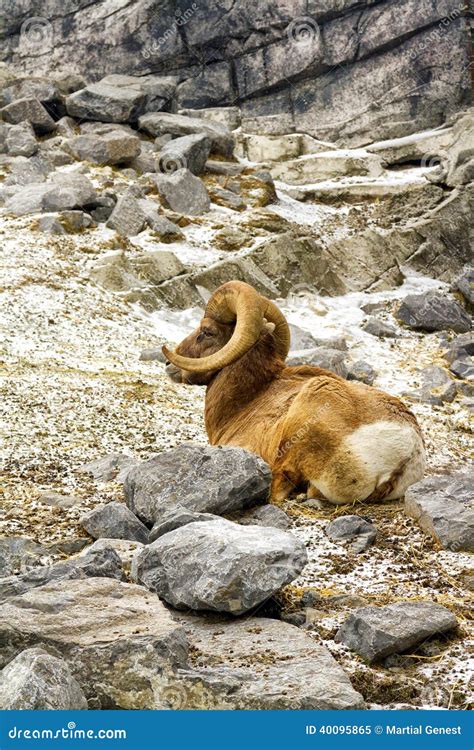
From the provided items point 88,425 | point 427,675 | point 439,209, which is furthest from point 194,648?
point 439,209

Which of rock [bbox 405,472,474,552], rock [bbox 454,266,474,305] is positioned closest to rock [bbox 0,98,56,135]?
rock [bbox 454,266,474,305]

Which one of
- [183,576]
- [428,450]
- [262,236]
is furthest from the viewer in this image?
[262,236]

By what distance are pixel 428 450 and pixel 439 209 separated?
17.3 m

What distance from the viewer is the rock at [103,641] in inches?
165

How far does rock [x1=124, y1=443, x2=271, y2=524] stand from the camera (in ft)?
24.2

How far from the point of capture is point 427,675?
15.7 ft

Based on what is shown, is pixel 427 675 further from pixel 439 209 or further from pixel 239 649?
pixel 439 209

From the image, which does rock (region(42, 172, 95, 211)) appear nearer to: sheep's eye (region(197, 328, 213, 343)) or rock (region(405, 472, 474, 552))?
sheep's eye (region(197, 328, 213, 343))

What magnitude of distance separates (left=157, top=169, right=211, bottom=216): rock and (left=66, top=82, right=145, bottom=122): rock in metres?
6.52

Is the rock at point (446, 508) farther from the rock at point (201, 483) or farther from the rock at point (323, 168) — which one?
the rock at point (323, 168)

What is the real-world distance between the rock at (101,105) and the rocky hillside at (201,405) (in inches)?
3.6

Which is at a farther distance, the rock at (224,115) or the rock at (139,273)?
the rock at (224,115)

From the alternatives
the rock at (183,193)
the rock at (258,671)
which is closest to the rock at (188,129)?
the rock at (183,193)

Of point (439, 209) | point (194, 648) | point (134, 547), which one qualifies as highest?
point (194, 648)
